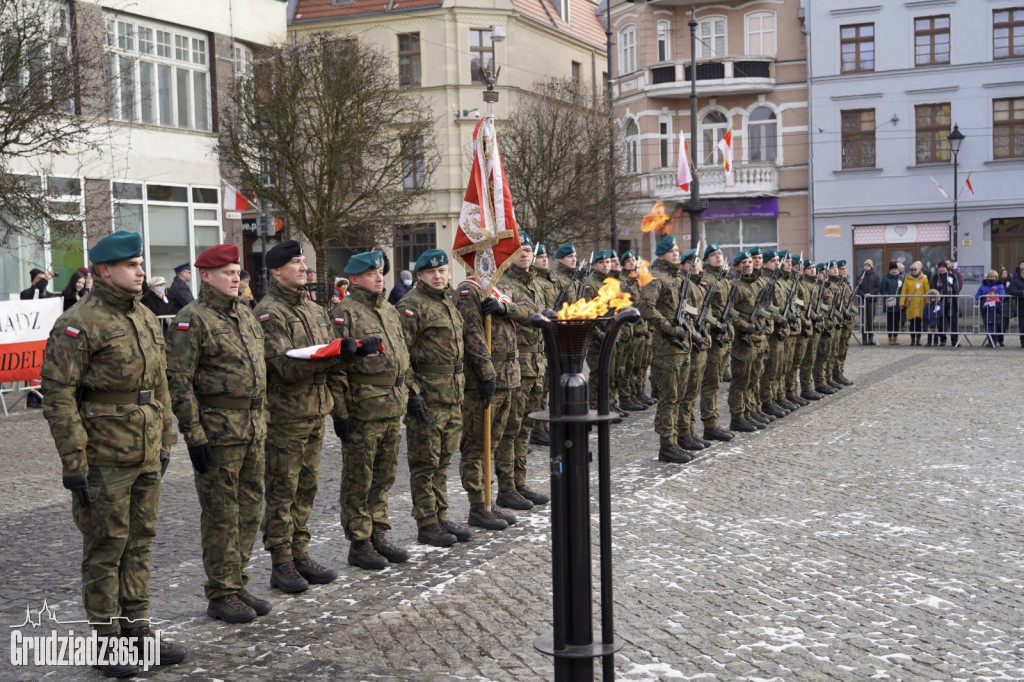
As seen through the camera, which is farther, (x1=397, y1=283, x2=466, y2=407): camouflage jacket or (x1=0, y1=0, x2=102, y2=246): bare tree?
(x1=0, y1=0, x2=102, y2=246): bare tree

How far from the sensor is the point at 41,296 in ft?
56.3

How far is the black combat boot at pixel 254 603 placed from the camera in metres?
6.32

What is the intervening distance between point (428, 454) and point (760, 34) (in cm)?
3797

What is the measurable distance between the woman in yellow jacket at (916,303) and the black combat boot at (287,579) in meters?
21.6

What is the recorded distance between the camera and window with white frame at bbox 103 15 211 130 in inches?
1056

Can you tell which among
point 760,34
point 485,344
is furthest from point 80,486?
point 760,34

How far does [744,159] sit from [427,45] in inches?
504

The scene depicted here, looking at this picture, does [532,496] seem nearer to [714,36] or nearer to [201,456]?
[201,456]

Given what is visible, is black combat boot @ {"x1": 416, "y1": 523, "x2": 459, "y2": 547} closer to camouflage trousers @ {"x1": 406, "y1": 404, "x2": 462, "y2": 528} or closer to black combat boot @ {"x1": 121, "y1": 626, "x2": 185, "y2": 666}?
camouflage trousers @ {"x1": 406, "y1": 404, "x2": 462, "y2": 528}

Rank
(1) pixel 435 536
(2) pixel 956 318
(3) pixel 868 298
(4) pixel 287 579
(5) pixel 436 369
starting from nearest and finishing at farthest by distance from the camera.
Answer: (4) pixel 287 579 < (1) pixel 435 536 < (5) pixel 436 369 < (2) pixel 956 318 < (3) pixel 868 298

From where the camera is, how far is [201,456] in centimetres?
601

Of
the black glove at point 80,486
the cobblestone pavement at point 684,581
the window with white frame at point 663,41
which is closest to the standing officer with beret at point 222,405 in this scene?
the cobblestone pavement at point 684,581

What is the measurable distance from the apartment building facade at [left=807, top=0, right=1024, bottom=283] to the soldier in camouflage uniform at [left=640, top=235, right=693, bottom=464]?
2876 cm

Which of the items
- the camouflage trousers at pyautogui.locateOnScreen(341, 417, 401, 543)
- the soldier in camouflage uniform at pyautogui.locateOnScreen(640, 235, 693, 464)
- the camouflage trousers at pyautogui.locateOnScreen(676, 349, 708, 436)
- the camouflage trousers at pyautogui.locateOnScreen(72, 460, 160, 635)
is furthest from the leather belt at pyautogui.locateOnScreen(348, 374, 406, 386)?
the camouflage trousers at pyautogui.locateOnScreen(676, 349, 708, 436)
